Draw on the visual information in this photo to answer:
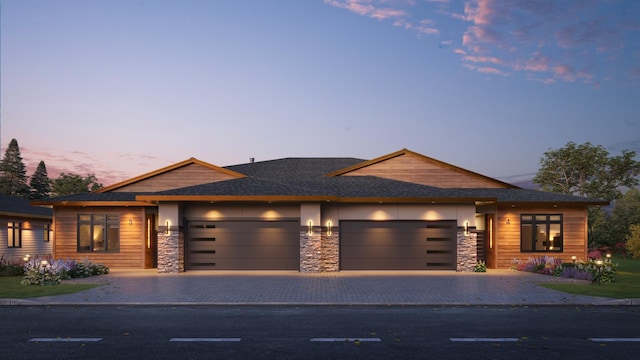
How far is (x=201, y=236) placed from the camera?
25375mm

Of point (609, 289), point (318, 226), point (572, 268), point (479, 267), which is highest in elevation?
point (318, 226)

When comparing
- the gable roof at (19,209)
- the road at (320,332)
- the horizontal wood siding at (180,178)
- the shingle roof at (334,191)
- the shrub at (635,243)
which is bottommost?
the shrub at (635,243)

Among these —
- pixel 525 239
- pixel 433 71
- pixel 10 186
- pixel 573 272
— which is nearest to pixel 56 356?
pixel 573 272

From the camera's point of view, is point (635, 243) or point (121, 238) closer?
point (121, 238)

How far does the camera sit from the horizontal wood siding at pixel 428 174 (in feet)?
95.7

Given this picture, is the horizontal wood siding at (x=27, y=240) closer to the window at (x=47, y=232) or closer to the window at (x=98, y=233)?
the window at (x=47, y=232)

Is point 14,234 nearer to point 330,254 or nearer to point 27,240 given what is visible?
point 27,240

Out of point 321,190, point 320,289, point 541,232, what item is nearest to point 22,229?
point 321,190

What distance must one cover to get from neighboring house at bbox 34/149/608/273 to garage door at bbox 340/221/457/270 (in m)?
0.05

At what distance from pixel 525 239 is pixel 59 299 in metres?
20.4

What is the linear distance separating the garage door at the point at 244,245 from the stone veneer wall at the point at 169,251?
920mm

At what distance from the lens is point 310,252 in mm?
24297

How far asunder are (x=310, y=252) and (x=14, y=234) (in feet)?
70.3

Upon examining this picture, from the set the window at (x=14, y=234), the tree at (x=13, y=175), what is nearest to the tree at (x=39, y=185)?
the tree at (x=13, y=175)
